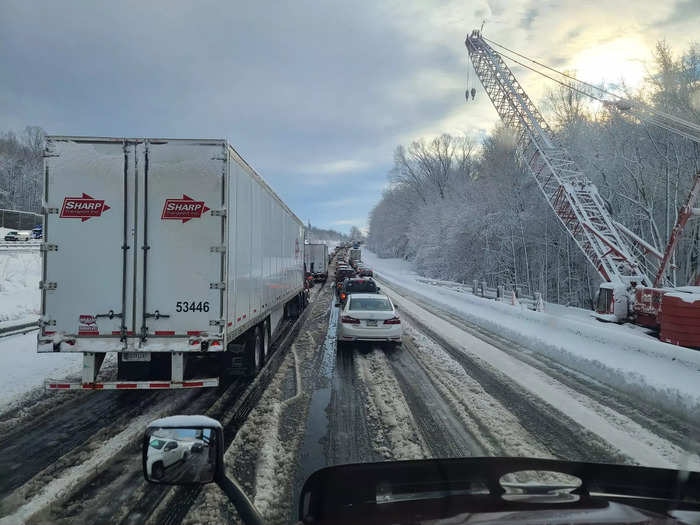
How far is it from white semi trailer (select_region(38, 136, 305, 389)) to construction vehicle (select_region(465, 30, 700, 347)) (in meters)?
11.8

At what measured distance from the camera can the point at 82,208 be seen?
6203 mm

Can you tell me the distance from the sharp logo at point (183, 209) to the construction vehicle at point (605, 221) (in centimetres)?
1201

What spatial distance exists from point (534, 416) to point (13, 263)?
95.1ft

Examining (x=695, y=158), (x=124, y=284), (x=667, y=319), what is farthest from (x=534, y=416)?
(x=695, y=158)

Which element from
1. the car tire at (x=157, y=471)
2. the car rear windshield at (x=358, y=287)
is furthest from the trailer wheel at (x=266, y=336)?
the car tire at (x=157, y=471)

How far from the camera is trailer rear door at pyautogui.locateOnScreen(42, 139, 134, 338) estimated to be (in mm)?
6145

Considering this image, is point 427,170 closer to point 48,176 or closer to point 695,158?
point 695,158

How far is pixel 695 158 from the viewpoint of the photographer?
67.9ft

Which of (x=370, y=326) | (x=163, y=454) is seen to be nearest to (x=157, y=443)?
(x=163, y=454)

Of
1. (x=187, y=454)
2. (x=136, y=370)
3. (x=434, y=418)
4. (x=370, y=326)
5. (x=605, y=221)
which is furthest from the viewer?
(x=605, y=221)

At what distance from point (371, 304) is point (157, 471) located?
9.94 meters

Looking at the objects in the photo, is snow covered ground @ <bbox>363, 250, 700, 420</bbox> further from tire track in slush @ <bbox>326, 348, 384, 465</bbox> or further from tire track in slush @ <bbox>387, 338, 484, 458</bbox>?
tire track in slush @ <bbox>326, 348, 384, 465</bbox>

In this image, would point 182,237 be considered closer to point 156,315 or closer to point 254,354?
point 156,315

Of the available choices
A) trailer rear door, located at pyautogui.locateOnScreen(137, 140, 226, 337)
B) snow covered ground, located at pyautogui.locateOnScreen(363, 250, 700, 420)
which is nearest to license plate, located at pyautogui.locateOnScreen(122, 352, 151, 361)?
trailer rear door, located at pyautogui.locateOnScreen(137, 140, 226, 337)
